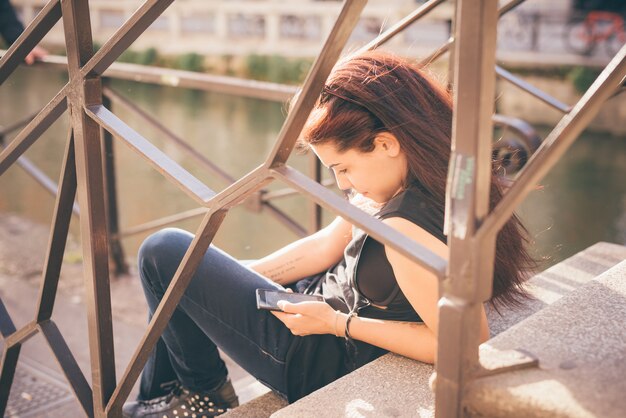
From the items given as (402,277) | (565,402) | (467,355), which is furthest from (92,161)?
(565,402)

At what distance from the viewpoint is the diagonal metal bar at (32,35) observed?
4.70 feet

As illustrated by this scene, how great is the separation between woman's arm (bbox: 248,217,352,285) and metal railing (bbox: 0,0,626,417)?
61cm

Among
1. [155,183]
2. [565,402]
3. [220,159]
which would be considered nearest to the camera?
[565,402]

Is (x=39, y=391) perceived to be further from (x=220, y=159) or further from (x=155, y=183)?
(x=220, y=159)

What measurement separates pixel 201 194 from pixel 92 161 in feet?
1.03

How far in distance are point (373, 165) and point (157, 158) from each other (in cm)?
47

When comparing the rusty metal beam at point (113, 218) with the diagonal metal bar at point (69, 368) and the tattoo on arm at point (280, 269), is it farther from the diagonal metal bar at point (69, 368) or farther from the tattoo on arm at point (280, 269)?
the diagonal metal bar at point (69, 368)

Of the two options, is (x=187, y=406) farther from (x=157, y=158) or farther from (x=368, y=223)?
(x=368, y=223)

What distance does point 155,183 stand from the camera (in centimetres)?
702

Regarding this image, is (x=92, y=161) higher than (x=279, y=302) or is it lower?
higher

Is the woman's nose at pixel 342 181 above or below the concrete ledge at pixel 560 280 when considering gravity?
above

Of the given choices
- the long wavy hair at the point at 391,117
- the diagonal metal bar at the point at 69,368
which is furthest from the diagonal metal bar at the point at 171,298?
the long wavy hair at the point at 391,117

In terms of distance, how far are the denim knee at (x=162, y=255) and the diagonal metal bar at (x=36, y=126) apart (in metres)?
0.36

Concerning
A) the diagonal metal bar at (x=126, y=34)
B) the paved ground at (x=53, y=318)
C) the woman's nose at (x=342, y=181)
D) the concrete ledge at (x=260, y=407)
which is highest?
the diagonal metal bar at (x=126, y=34)
